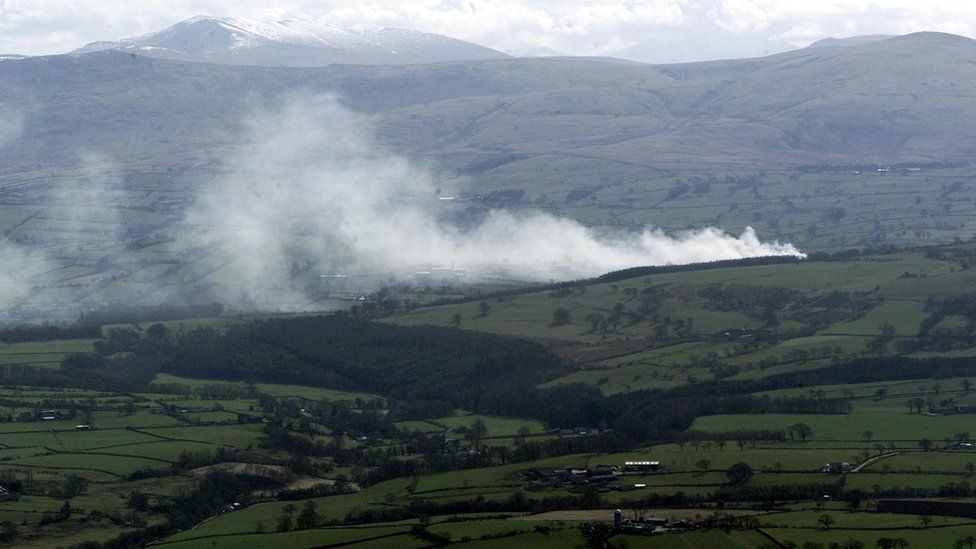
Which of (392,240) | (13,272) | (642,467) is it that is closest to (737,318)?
(642,467)

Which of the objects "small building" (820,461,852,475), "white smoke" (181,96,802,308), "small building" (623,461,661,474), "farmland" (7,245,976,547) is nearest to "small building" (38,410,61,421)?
"farmland" (7,245,976,547)

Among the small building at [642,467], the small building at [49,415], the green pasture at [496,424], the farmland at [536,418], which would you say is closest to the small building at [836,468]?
the farmland at [536,418]

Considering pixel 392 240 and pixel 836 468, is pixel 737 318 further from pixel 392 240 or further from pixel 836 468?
pixel 392 240

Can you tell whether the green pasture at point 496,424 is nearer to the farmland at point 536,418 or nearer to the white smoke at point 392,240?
the farmland at point 536,418

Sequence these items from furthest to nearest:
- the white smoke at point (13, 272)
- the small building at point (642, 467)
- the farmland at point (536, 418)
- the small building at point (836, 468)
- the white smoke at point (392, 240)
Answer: the white smoke at point (392, 240), the white smoke at point (13, 272), the small building at point (642, 467), the small building at point (836, 468), the farmland at point (536, 418)

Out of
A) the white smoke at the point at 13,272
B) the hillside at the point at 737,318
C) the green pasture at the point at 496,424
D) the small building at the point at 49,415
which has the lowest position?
the green pasture at the point at 496,424

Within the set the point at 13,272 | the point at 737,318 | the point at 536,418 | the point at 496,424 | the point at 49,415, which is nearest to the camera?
the point at 496,424

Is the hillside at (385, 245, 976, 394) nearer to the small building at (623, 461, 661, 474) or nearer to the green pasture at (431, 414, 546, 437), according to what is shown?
the green pasture at (431, 414, 546, 437)

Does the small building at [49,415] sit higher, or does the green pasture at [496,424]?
the small building at [49,415]

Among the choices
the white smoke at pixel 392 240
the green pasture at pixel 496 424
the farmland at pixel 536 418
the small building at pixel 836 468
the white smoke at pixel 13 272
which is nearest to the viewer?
the farmland at pixel 536 418

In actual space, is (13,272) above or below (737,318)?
above
